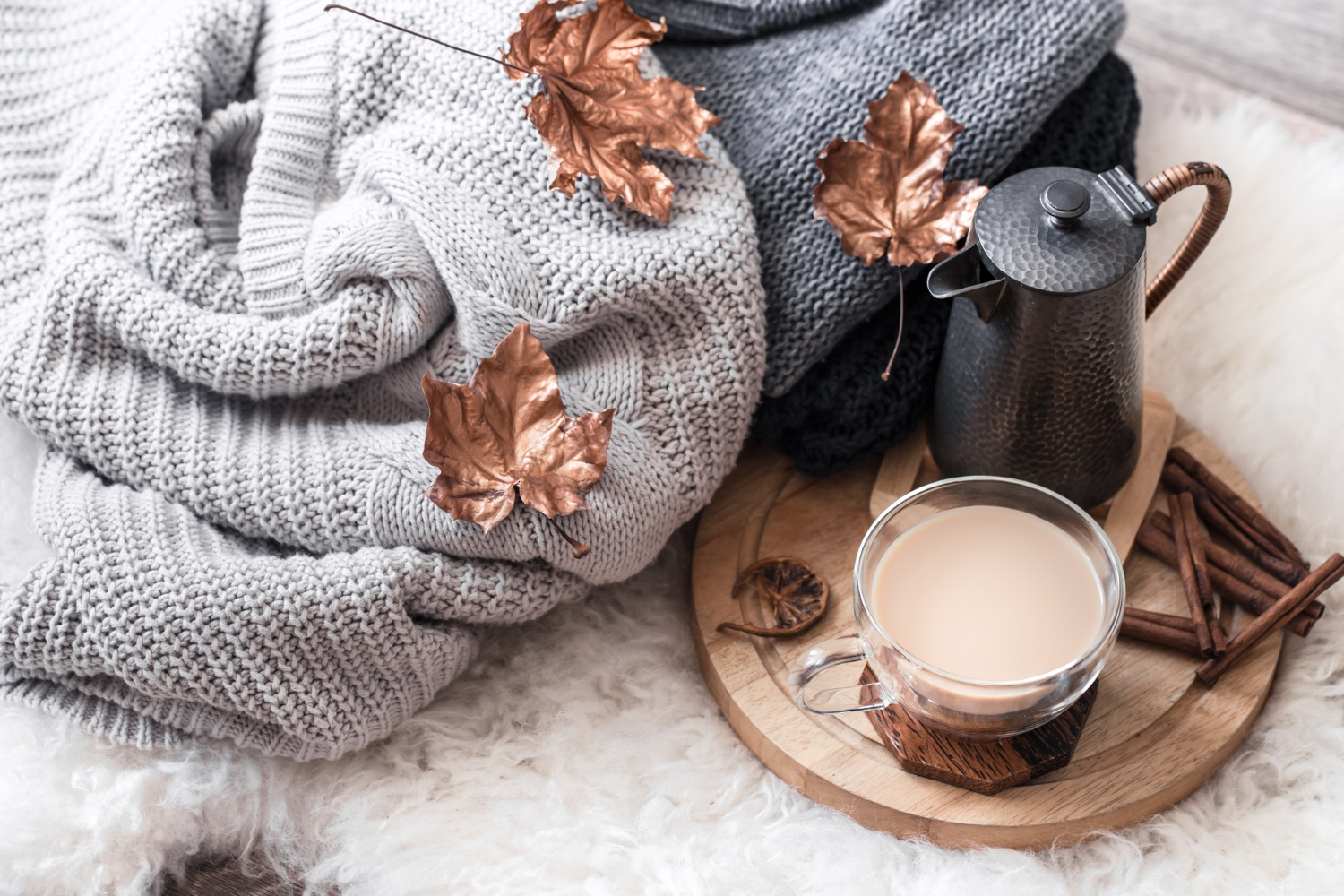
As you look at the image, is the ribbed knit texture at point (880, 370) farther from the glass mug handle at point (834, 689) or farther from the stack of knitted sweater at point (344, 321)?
the glass mug handle at point (834, 689)

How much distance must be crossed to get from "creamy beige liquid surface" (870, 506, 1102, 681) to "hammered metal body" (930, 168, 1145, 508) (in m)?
0.06

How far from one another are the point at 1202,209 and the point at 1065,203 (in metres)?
0.14

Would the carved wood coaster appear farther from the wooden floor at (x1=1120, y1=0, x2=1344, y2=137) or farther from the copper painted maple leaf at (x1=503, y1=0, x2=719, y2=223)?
the wooden floor at (x1=1120, y1=0, x2=1344, y2=137)

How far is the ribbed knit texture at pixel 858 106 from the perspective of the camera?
29.3 inches

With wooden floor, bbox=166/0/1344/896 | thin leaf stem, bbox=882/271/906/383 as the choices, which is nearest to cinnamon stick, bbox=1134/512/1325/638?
thin leaf stem, bbox=882/271/906/383

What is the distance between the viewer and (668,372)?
2.31 ft

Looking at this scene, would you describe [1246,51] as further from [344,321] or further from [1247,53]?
[344,321]

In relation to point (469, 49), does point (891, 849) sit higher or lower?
lower

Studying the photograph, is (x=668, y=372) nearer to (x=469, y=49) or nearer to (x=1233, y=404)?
(x=469, y=49)

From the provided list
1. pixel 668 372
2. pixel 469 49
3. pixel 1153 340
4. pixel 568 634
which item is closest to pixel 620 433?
pixel 668 372

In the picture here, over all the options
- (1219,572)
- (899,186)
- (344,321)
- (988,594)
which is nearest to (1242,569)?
(1219,572)

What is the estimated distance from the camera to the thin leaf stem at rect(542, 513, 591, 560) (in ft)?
2.19

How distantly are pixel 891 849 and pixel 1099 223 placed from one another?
1.27 ft

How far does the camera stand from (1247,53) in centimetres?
116
